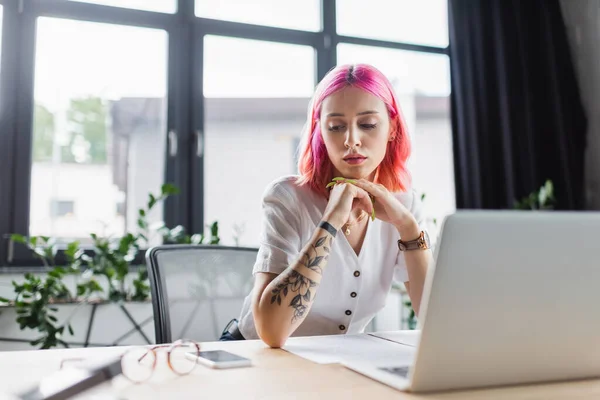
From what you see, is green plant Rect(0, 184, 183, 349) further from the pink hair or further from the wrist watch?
the wrist watch

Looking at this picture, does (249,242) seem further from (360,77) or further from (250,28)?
(360,77)

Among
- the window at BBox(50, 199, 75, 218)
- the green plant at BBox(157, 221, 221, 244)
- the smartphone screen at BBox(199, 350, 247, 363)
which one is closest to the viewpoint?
the smartphone screen at BBox(199, 350, 247, 363)

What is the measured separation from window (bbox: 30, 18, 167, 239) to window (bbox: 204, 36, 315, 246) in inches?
10.7

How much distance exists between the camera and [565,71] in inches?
139

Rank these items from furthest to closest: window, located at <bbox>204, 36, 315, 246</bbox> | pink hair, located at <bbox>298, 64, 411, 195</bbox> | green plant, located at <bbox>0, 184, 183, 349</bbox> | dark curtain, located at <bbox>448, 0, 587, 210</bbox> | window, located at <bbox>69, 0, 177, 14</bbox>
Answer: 1. dark curtain, located at <bbox>448, 0, 587, 210</bbox>
2. window, located at <bbox>204, 36, 315, 246</bbox>
3. window, located at <bbox>69, 0, 177, 14</bbox>
4. green plant, located at <bbox>0, 184, 183, 349</bbox>
5. pink hair, located at <bbox>298, 64, 411, 195</bbox>

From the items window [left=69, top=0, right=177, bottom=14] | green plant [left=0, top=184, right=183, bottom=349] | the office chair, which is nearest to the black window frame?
window [left=69, top=0, right=177, bottom=14]

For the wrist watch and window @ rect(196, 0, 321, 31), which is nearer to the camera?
the wrist watch

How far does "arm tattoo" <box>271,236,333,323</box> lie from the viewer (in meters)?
1.11

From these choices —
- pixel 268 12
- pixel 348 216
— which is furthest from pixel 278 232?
pixel 268 12

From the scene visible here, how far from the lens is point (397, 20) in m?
3.52

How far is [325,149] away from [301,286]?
50 centimetres

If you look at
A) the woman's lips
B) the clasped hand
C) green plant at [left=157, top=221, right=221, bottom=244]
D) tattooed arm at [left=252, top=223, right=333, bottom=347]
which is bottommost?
tattooed arm at [left=252, top=223, right=333, bottom=347]

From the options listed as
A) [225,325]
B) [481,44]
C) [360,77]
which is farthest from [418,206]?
[481,44]

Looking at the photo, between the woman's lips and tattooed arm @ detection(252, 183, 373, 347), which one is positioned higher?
the woman's lips
